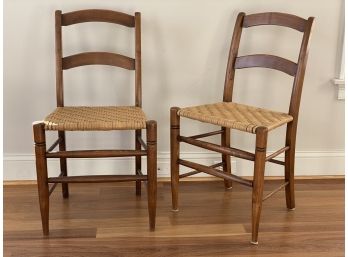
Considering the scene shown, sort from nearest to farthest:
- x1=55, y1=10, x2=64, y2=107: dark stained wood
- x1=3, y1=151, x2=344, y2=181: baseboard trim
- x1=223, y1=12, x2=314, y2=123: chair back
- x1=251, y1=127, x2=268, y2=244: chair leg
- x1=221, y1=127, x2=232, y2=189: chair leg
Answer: x1=251, y1=127, x2=268, y2=244: chair leg < x1=223, y1=12, x2=314, y2=123: chair back < x1=55, y1=10, x2=64, y2=107: dark stained wood < x1=221, y1=127, x2=232, y2=189: chair leg < x1=3, y1=151, x2=344, y2=181: baseboard trim

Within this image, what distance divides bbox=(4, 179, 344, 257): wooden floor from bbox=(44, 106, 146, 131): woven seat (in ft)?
1.47

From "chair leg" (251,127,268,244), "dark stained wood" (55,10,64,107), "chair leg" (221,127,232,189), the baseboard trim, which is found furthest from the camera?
the baseboard trim

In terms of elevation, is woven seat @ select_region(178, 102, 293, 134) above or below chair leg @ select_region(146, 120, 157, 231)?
above

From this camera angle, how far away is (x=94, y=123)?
1.80 meters

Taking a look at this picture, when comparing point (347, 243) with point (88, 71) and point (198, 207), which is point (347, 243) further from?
point (88, 71)

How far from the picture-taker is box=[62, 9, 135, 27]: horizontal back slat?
211 cm

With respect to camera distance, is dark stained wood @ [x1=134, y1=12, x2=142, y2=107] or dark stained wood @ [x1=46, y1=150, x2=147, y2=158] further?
dark stained wood @ [x1=134, y1=12, x2=142, y2=107]

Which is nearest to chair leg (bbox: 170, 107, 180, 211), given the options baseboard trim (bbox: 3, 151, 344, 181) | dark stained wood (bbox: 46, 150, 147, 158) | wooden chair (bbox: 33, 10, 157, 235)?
wooden chair (bbox: 33, 10, 157, 235)

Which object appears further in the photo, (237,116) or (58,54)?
(58,54)

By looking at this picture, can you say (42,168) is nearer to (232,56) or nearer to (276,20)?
(232,56)

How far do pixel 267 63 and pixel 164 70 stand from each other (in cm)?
53

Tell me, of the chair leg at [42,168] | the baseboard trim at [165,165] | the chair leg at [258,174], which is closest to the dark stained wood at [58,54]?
the chair leg at [42,168]

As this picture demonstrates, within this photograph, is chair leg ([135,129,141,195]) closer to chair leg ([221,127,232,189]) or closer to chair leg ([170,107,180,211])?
chair leg ([170,107,180,211])

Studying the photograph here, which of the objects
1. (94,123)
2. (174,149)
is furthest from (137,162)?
(94,123)
